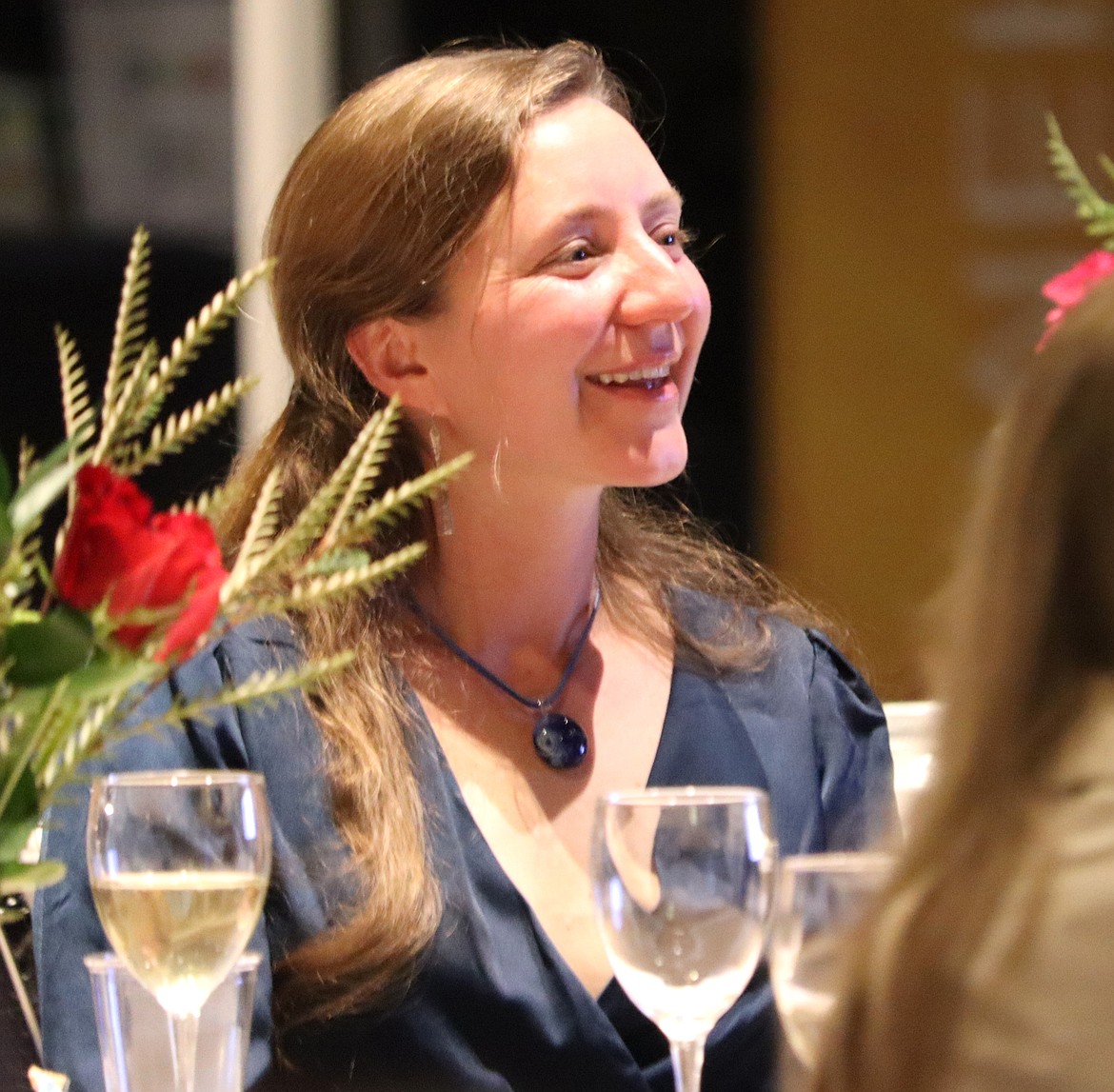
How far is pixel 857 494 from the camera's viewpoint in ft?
14.4

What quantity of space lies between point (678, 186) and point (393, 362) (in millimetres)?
2698

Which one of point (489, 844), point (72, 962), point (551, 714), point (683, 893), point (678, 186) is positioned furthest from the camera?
point (678, 186)

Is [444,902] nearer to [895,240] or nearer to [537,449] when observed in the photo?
[537,449]

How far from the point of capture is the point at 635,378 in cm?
161

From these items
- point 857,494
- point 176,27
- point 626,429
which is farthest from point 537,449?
point 176,27

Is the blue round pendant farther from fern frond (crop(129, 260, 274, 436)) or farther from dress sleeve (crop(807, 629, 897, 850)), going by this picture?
fern frond (crop(129, 260, 274, 436))

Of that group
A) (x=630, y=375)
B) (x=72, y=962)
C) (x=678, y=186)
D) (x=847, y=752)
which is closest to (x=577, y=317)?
(x=630, y=375)

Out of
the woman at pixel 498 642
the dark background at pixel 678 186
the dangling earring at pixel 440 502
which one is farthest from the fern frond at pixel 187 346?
the dark background at pixel 678 186

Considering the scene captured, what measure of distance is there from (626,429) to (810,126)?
299cm

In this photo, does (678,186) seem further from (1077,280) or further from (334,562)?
(334,562)

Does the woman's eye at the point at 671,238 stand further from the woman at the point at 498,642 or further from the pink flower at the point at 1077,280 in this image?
the pink flower at the point at 1077,280

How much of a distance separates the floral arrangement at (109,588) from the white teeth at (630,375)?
2.60 ft

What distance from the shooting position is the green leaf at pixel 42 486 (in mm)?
779

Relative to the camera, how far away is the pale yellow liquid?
93cm
